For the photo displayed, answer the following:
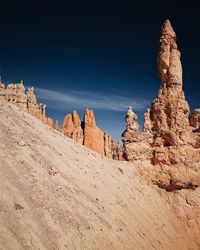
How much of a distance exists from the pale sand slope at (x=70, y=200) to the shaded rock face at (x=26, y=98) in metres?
26.2

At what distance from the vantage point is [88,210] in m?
17.9

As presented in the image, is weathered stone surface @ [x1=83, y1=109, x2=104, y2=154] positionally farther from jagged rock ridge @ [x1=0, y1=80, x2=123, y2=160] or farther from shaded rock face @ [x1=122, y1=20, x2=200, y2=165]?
shaded rock face @ [x1=122, y1=20, x2=200, y2=165]

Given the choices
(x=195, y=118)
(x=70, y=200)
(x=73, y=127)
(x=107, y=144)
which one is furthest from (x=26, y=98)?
(x=70, y=200)

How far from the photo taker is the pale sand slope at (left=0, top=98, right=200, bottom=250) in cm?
1305

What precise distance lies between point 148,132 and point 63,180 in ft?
49.0

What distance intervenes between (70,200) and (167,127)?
16.8 m

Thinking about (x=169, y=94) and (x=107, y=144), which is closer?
(x=169, y=94)

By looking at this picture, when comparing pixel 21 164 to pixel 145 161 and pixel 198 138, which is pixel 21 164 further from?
pixel 198 138

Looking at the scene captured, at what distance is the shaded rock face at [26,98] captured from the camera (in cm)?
4889

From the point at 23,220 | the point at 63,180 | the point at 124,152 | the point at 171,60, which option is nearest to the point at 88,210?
the point at 63,180

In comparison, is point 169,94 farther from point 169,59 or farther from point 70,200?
point 70,200

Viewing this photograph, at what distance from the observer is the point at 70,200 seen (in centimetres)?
1708

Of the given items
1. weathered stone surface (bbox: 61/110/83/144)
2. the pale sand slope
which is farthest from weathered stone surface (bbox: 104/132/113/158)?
the pale sand slope

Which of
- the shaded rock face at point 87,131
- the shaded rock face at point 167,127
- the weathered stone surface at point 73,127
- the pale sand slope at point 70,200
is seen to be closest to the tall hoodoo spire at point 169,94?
the shaded rock face at point 167,127
